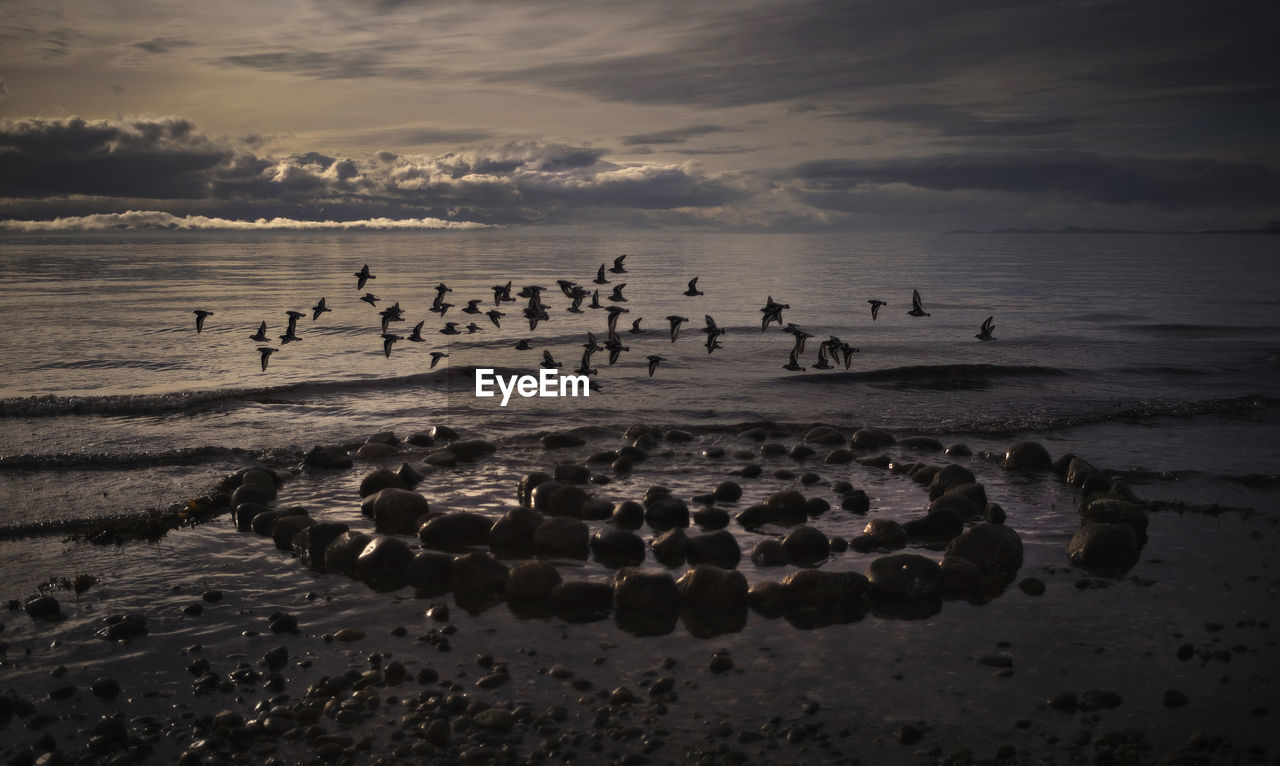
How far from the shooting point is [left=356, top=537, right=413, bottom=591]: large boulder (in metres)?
11.8

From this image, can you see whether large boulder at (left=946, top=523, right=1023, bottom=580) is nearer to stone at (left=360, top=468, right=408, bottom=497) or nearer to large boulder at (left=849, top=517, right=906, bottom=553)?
large boulder at (left=849, top=517, right=906, bottom=553)

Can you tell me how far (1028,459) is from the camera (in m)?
17.7

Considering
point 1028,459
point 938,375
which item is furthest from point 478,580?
point 938,375

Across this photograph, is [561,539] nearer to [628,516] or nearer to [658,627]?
[628,516]

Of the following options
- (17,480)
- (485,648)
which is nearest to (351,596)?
(485,648)

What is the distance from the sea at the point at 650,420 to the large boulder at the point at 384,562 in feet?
1.43

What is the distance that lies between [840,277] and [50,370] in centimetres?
6854

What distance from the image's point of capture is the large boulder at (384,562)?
11836mm

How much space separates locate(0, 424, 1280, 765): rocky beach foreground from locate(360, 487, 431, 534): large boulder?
1.6 inches

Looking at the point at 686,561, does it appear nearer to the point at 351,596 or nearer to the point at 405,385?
the point at 351,596

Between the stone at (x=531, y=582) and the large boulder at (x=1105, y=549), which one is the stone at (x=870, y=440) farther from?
the stone at (x=531, y=582)

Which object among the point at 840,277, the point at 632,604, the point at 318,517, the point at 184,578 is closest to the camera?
the point at 632,604

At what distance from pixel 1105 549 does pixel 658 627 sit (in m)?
6.83

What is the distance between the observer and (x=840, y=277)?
278 ft
